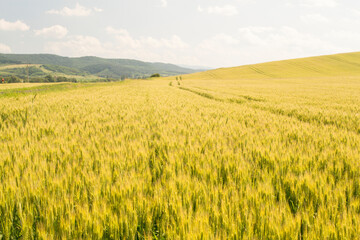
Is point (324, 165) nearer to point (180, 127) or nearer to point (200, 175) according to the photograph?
point (200, 175)

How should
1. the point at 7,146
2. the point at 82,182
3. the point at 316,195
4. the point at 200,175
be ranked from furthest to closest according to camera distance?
the point at 7,146, the point at 200,175, the point at 82,182, the point at 316,195

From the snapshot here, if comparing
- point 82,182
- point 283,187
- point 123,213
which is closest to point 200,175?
point 283,187

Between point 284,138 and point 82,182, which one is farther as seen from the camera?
point 284,138

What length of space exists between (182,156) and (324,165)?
5.31 feet

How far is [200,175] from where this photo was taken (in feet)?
6.37

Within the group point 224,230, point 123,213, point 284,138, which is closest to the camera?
point 224,230

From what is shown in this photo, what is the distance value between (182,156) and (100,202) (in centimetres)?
114

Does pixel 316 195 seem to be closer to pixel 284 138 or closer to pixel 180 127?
pixel 284 138

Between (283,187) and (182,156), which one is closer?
(283,187)

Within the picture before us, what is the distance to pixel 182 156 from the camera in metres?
2.34

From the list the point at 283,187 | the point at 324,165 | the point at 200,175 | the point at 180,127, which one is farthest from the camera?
the point at 180,127

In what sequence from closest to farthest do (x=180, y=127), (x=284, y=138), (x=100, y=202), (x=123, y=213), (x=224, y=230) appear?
(x=224, y=230), (x=123, y=213), (x=100, y=202), (x=284, y=138), (x=180, y=127)

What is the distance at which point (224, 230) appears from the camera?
1.08 meters

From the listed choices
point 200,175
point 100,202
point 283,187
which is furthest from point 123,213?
point 283,187
